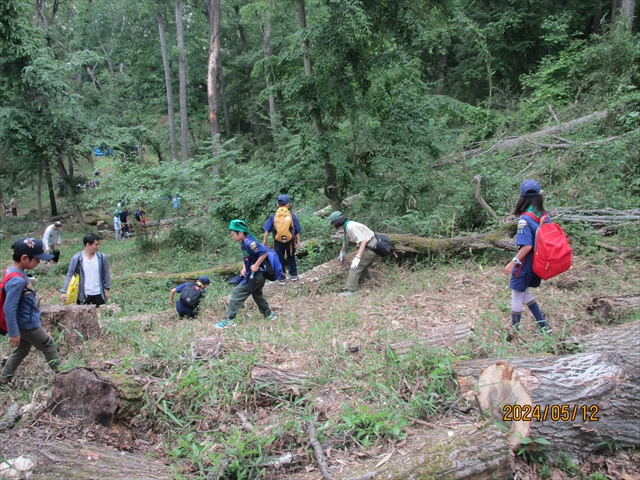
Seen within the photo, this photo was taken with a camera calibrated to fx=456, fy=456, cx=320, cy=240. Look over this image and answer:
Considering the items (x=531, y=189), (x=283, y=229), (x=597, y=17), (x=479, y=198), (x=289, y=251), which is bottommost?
(x=289, y=251)

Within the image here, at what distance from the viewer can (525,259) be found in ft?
15.9

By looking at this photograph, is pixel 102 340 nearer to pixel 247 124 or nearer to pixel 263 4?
pixel 263 4

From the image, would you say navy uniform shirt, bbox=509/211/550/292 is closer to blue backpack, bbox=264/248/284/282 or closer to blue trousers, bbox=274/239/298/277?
blue backpack, bbox=264/248/284/282

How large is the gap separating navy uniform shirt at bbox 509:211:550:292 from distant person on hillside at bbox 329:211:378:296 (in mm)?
2914

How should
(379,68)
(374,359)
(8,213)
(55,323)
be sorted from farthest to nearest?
(8,213), (379,68), (55,323), (374,359)

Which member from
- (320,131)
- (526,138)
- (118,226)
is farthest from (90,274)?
(118,226)

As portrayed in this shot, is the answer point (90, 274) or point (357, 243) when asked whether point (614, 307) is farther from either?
point (90, 274)

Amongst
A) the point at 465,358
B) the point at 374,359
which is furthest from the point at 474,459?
the point at 374,359

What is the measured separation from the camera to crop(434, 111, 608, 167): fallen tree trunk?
11.7 metres

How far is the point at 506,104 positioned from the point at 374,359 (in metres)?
14.3

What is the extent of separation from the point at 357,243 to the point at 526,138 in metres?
7.03

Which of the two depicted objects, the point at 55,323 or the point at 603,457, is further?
the point at 55,323

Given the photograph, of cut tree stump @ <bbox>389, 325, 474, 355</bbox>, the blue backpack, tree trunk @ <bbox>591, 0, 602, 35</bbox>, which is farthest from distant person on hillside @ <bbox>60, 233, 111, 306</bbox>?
tree trunk @ <bbox>591, 0, 602, 35</bbox>

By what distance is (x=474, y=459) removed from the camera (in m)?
3.02
